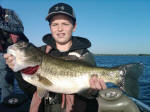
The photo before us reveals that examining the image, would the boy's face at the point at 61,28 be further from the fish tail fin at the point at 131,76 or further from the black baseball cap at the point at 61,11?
the fish tail fin at the point at 131,76

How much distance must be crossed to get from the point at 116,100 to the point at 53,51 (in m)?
2.05

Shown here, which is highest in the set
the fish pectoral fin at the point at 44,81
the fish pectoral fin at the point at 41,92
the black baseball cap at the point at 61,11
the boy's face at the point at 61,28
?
the black baseball cap at the point at 61,11

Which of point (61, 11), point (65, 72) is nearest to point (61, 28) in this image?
point (61, 11)

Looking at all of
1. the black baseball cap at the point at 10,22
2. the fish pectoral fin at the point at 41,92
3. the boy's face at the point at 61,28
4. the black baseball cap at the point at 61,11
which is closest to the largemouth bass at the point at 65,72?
the fish pectoral fin at the point at 41,92

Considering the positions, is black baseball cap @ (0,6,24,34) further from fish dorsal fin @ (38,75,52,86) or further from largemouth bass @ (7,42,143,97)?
fish dorsal fin @ (38,75,52,86)

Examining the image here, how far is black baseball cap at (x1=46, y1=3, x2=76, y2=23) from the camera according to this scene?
16.9 ft

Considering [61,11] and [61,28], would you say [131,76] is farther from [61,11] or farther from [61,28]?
[61,11]

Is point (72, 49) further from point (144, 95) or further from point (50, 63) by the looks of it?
Answer: point (144, 95)

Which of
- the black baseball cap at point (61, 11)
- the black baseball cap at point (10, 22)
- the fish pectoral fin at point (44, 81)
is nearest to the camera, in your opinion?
the fish pectoral fin at point (44, 81)

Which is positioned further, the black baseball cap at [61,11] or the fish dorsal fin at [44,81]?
the black baseball cap at [61,11]

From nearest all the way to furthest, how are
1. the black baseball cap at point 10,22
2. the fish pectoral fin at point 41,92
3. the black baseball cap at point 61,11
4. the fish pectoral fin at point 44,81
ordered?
1. the fish pectoral fin at point 44,81
2. the fish pectoral fin at point 41,92
3. the black baseball cap at point 61,11
4. the black baseball cap at point 10,22

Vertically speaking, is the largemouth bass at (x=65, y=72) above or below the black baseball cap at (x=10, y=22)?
below

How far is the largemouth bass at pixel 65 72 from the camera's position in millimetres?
4297

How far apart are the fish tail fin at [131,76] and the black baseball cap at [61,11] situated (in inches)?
76.9
